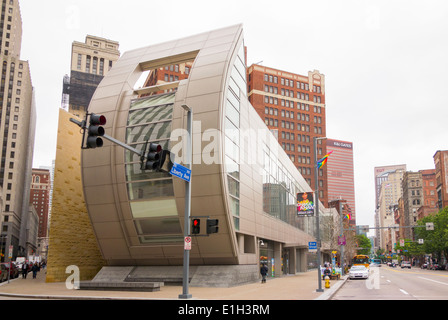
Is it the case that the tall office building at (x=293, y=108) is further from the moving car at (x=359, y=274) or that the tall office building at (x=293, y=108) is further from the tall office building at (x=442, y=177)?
the moving car at (x=359, y=274)

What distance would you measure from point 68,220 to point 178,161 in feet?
48.3

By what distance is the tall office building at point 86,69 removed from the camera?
365ft

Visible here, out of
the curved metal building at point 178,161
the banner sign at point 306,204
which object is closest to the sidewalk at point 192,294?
the curved metal building at point 178,161

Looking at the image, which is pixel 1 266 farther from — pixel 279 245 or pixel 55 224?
pixel 279 245

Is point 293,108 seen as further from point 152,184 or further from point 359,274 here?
point 152,184

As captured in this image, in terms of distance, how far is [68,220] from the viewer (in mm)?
38188

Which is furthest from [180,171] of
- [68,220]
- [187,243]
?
[68,220]

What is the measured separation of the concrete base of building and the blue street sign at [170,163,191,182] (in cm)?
1122

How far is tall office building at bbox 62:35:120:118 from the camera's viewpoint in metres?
111

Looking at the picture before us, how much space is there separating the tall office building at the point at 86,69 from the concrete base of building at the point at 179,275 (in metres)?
83.5

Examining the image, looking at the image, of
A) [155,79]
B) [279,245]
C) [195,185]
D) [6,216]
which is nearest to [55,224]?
[195,185]

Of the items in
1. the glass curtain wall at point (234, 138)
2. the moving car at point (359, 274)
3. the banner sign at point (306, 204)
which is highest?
the glass curtain wall at point (234, 138)

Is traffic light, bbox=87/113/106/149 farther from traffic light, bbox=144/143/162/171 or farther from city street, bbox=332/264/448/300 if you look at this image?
city street, bbox=332/264/448/300

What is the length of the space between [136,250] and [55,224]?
29.5 feet
